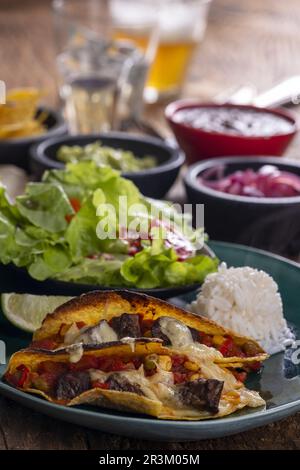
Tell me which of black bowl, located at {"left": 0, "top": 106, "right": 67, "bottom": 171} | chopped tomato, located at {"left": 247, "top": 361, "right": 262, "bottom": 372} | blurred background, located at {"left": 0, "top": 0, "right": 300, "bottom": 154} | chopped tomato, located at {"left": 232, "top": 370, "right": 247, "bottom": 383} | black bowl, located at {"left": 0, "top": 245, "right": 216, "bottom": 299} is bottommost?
blurred background, located at {"left": 0, "top": 0, "right": 300, "bottom": 154}

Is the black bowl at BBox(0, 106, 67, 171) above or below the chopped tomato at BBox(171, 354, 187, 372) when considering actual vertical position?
below

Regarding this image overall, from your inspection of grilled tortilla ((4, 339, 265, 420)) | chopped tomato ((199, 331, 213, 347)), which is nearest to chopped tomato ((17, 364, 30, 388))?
grilled tortilla ((4, 339, 265, 420))

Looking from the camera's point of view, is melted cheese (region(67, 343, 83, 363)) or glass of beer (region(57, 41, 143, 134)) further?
glass of beer (region(57, 41, 143, 134))

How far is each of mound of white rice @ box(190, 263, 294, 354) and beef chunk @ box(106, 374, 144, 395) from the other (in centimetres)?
46

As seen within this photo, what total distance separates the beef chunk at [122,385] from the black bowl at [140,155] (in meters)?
1.23

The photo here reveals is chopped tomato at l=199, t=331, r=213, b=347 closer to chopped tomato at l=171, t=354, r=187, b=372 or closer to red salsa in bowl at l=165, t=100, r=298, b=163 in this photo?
chopped tomato at l=171, t=354, r=187, b=372

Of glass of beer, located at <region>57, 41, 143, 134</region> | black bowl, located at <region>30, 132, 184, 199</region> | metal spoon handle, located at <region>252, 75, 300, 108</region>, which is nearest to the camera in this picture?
black bowl, located at <region>30, 132, 184, 199</region>

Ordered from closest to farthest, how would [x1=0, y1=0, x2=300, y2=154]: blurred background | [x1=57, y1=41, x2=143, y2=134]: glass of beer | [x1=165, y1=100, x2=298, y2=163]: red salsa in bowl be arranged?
[x1=165, y1=100, x2=298, y2=163]: red salsa in bowl, [x1=57, y1=41, x2=143, y2=134]: glass of beer, [x1=0, y1=0, x2=300, y2=154]: blurred background

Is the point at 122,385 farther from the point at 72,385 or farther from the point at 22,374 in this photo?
the point at 22,374

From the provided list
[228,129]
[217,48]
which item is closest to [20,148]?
[228,129]

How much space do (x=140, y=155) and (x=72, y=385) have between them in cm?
164

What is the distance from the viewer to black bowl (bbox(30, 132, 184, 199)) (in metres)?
2.97

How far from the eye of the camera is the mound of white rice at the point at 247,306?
2158 millimetres

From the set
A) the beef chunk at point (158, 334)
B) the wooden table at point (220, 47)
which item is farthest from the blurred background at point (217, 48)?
the beef chunk at point (158, 334)
